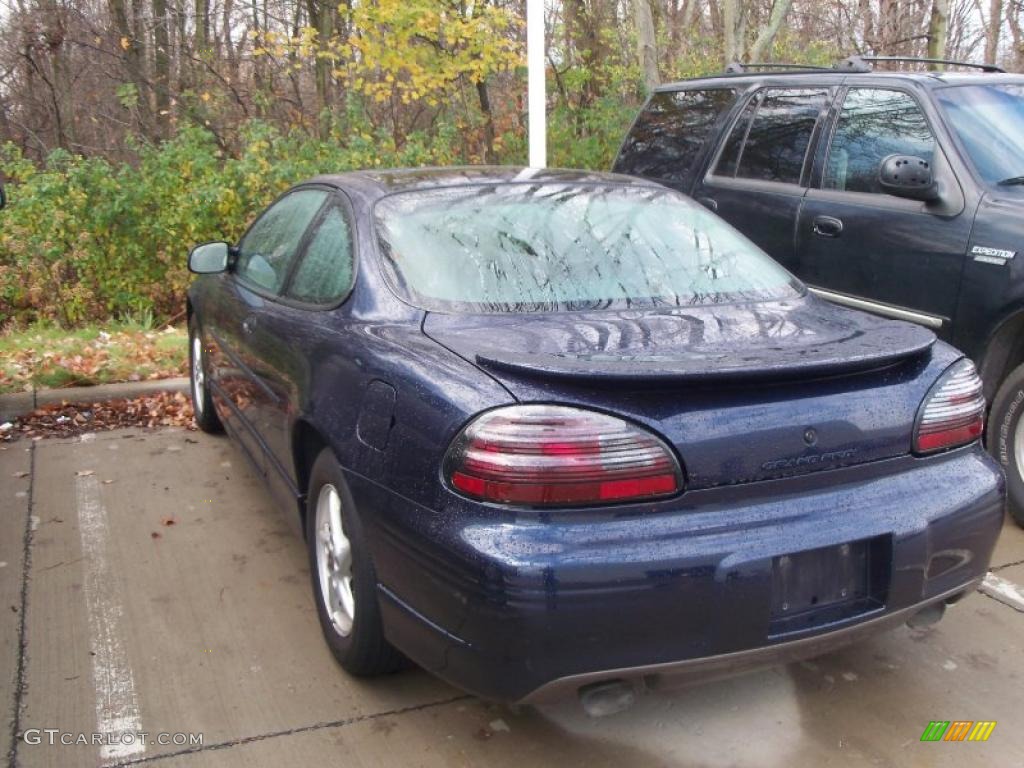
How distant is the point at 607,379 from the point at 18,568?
2.93 meters

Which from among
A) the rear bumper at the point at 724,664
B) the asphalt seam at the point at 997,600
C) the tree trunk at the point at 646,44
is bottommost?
the asphalt seam at the point at 997,600

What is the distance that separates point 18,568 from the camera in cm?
423

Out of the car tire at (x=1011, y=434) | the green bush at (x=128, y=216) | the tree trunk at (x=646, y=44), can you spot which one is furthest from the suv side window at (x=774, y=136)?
the tree trunk at (x=646, y=44)

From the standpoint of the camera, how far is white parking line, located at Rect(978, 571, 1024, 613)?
12.7 ft

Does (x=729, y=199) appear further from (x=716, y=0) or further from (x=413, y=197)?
(x=716, y=0)

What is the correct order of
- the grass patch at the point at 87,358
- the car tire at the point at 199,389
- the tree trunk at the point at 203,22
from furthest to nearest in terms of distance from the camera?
the tree trunk at the point at 203,22 < the grass patch at the point at 87,358 < the car tire at the point at 199,389

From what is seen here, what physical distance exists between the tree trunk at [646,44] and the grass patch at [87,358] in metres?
6.39

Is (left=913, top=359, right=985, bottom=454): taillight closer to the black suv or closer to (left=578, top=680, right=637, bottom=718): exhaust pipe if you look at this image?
(left=578, top=680, right=637, bottom=718): exhaust pipe

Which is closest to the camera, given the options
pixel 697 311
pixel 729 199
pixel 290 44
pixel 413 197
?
pixel 697 311

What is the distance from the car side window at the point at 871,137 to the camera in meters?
5.04

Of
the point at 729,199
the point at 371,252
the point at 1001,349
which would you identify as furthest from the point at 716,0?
the point at 371,252

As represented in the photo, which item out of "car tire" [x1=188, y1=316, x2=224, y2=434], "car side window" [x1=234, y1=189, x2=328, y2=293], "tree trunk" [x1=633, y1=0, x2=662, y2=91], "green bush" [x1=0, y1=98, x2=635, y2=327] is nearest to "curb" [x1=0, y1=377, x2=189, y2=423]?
Result: "car tire" [x1=188, y1=316, x2=224, y2=434]

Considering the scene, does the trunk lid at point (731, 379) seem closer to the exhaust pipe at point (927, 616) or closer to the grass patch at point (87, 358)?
the exhaust pipe at point (927, 616)

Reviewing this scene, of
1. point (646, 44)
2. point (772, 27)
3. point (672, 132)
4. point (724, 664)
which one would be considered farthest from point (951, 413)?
point (646, 44)
